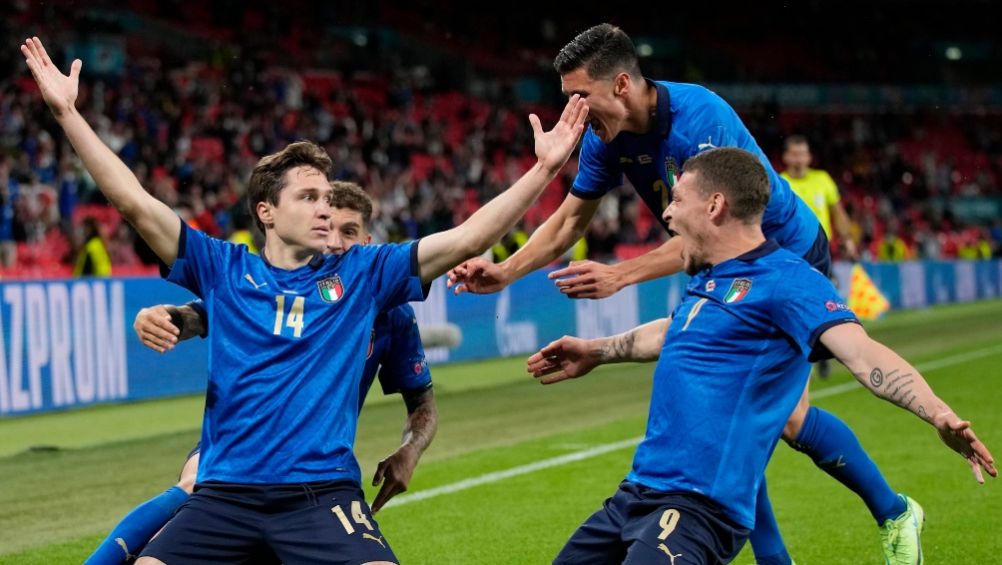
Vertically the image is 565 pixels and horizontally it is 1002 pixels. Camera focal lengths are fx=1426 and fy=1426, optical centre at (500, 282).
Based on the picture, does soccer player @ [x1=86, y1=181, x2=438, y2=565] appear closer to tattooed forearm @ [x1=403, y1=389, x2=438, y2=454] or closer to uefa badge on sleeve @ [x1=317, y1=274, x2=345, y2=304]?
tattooed forearm @ [x1=403, y1=389, x2=438, y2=454]

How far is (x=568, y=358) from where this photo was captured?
4844 millimetres

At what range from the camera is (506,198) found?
4.42 m

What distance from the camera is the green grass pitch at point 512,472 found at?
692 cm

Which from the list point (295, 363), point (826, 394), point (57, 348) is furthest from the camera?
point (826, 394)

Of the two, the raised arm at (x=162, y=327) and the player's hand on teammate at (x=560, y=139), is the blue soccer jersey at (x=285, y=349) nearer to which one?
the raised arm at (x=162, y=327)

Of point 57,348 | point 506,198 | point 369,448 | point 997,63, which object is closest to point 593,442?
point 369,448

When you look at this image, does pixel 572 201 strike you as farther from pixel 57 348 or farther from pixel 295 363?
pixel 57 348

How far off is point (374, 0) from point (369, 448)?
31.8 m

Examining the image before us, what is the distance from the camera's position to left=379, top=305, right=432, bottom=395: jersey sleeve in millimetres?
5152

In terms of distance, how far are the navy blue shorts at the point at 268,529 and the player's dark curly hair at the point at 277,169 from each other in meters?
0.96

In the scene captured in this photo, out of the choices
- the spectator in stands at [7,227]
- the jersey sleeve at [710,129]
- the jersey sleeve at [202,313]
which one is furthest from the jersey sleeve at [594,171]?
the spectator in stands at [7,227]

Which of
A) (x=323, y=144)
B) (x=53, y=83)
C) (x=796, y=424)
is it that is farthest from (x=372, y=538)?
(x=323, y=144)

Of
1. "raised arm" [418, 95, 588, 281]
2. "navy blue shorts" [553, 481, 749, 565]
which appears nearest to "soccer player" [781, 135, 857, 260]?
"raised arm" [418, 95, 588, 281]

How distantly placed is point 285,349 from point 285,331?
0.19 feet
